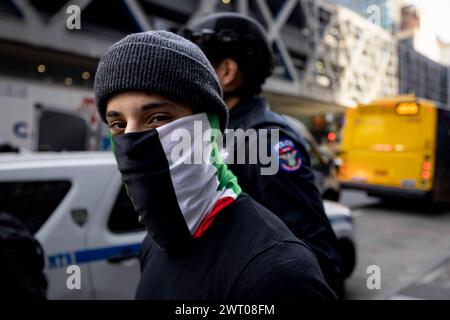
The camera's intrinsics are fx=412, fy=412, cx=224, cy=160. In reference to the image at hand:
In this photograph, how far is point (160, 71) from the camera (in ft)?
3.48

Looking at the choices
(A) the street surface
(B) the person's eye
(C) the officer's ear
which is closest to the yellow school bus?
(A) the street surface

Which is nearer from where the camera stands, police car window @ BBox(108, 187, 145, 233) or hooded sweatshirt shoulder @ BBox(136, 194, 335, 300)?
hooded sweatshirt shoulder @ BBox(136, 194, 335, 300)

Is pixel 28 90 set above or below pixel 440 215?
above

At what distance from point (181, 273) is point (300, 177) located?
69 centimetres

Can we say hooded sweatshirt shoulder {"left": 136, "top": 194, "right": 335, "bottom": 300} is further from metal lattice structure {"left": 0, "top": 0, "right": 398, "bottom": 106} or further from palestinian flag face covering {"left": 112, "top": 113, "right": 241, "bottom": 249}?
metal lattice structure {"left": 0, "top": 0, "right": 398, "bottom": 106}

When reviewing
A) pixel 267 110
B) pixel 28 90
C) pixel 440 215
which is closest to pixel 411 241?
pixel 440 215

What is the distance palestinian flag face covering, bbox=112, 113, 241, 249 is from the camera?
1055 mm

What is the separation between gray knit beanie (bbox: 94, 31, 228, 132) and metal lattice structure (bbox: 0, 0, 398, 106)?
18.4 metres

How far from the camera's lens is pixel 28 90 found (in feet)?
38.3

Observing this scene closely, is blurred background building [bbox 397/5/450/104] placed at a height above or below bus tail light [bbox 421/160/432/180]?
above

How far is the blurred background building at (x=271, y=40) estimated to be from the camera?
12.0 m

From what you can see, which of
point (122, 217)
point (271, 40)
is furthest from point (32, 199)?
point (271, 40)
